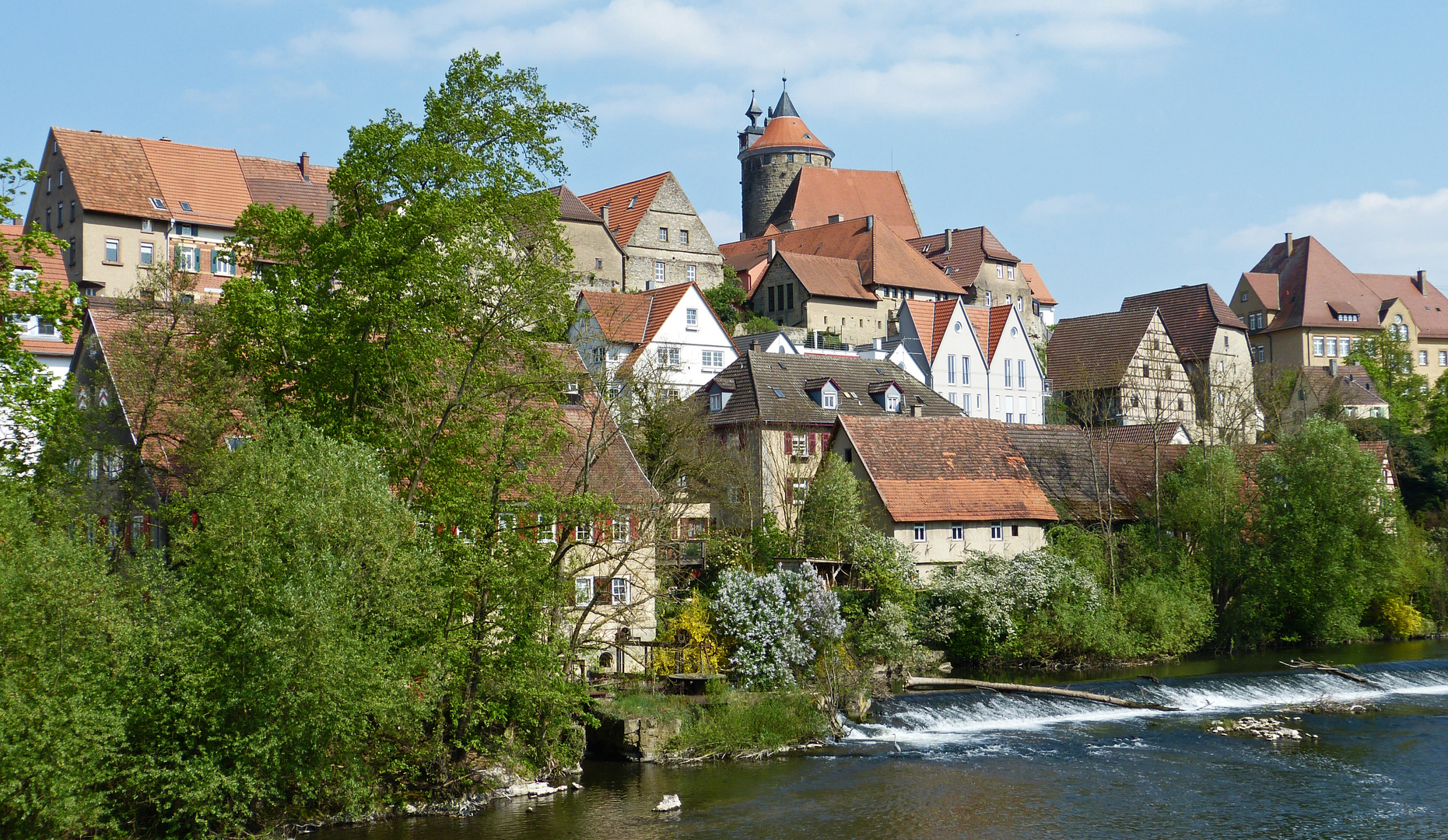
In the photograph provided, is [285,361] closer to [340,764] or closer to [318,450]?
[318,450]

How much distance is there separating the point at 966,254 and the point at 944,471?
180 feet

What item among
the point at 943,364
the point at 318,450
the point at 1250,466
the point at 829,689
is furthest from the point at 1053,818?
the point at 943,364

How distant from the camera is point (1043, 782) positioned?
88.2 feet

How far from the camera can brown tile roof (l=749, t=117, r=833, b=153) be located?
425ft

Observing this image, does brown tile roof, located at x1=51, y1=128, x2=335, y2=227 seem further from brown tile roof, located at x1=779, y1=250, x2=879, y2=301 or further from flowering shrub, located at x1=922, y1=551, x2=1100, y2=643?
flowering shrub, located at x1=922, y1=551, x2=1100, y2=643

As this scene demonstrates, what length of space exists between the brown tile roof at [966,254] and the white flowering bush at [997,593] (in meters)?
55.2

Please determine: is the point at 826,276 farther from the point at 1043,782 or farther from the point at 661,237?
the point at 1043,782

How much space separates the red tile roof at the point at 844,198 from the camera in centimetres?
11556

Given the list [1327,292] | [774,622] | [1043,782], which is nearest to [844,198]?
[1327,292]

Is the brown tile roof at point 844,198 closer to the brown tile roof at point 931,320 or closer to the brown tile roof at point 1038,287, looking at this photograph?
the brown tile roof at point 1038,287

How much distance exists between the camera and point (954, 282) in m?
95.8

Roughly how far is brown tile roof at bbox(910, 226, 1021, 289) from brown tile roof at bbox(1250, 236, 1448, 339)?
24.7m

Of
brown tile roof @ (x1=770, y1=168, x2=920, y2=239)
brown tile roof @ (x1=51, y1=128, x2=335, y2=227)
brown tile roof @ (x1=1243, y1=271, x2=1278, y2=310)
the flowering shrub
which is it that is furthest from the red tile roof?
the flowering shrub

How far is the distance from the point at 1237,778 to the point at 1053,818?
5.47 m
